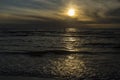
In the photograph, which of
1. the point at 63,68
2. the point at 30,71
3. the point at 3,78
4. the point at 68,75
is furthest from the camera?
the point at 63,68

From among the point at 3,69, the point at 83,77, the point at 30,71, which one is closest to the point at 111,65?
the point at 83,77

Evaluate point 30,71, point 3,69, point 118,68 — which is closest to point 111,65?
point 118,68

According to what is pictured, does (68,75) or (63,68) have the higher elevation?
(63,68)

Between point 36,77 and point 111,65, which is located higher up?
point 111,65

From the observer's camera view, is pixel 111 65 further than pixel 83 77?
Yes

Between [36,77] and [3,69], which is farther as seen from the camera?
[3,69]

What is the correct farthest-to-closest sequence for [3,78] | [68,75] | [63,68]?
[63,68] → [68,75] → [3,78]

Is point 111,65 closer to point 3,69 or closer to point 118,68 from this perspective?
point 118,68

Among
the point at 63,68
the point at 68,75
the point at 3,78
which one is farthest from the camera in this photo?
the point at 63,68

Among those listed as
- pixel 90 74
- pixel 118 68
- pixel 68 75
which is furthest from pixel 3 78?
pixel 118 68

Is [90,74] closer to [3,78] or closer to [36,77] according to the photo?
[36,77]

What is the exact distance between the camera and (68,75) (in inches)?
734

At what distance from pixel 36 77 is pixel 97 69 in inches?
213

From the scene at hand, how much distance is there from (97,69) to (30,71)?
5.20 m
